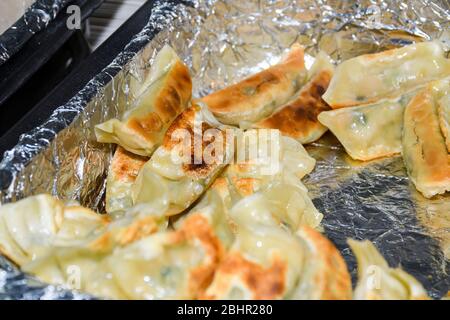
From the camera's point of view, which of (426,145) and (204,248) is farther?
(426,145)

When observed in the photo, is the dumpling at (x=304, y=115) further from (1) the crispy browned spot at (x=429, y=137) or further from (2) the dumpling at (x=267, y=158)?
(1) the crispy browned spot at (x=429, y=137)

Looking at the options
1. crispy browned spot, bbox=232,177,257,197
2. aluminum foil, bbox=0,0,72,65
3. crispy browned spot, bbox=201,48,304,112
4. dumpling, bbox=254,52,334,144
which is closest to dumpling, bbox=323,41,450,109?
dumpling, bbox=254,52,334,144

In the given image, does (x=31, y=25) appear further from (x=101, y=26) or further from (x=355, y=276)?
(x=355, y=276)

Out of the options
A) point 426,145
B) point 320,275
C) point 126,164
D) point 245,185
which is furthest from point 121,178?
point 426,145

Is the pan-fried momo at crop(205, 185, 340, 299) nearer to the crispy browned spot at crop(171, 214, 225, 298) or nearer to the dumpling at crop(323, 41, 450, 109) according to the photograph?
the crispy browned spot at crop(171, 214, 225, 298)

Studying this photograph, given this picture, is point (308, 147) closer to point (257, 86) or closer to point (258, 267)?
point (257, 86)

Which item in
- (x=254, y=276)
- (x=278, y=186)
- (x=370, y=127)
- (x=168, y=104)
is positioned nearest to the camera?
(x=254, y=276)
